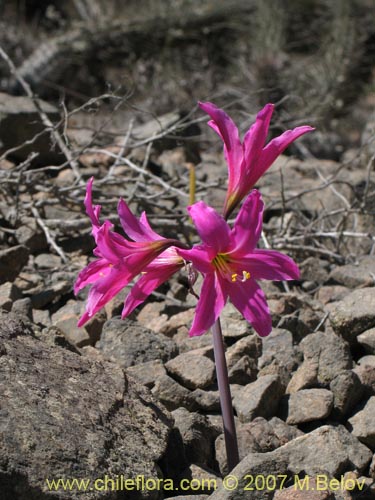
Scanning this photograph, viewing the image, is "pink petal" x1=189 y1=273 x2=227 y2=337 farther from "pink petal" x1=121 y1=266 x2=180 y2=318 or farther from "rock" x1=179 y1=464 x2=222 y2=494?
"rock" x1=179 y1=464 x2=222 y2=494

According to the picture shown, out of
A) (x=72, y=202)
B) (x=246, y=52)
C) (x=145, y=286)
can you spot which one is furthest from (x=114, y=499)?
(x=246, y=52)

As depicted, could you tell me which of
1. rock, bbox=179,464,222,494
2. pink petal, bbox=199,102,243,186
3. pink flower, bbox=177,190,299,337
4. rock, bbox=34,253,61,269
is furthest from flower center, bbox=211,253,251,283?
rock, bbox=34,253,61,269

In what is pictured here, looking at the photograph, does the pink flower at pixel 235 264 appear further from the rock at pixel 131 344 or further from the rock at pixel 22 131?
the rock at pixel 22 131

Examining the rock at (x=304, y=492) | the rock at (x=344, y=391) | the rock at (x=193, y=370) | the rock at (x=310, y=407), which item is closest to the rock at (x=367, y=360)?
the rock at (x=344, y=391)

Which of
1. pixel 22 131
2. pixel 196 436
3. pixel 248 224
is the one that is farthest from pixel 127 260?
pixel 22 131

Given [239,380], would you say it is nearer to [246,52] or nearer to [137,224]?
[137,224]
